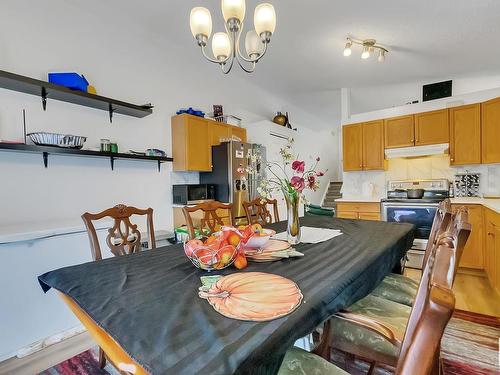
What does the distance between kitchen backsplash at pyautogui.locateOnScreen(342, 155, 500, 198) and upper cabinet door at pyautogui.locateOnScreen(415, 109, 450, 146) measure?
0.31m

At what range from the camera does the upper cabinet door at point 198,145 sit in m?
3.42

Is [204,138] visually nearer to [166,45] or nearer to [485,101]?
[166,45]

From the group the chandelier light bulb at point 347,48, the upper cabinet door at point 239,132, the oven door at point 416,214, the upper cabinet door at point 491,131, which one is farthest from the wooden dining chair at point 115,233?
the upper cabinet door at point 491,131

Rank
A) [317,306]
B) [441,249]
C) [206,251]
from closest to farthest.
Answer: [441,249]
[317,306]
[206,251]

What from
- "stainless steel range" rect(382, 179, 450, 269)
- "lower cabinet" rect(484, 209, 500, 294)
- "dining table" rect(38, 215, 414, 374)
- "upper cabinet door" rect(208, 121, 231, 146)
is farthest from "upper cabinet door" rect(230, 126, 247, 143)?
"lower cabinet" rect(484, 209, 500, 294)

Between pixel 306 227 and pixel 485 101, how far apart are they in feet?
10.6

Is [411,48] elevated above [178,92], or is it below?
above

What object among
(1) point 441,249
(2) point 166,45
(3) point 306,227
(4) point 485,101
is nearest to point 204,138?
(2) point 166,45

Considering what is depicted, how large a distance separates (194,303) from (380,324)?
0.68 metres

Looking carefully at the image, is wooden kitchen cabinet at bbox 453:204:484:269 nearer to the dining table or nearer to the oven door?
the oven door

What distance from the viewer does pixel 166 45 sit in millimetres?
3471

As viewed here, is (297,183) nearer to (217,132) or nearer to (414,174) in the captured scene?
(217,132)

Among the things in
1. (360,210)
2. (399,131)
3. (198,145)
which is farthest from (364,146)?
(198,145)

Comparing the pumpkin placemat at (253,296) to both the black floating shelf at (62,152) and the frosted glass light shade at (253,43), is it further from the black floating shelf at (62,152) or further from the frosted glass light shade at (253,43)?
the black floating shelf at (62,152)
